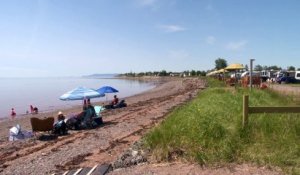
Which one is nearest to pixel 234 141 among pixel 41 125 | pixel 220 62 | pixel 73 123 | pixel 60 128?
pixel 60 128

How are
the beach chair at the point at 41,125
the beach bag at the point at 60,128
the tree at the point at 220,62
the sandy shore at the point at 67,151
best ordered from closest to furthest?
the sandy shore at the point at 67,151 → the beach chair at the point at 41,125 → the beach bag at the point at 60,128 → the tree at the point at 220,62

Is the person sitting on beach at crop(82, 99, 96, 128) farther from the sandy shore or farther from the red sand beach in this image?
the red sand beach

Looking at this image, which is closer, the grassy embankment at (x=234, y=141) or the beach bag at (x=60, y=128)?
the grassy embankment at (x=234, y=141)

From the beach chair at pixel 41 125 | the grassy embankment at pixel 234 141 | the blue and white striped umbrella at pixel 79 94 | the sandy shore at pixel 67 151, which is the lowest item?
the sandy shore at pixel 67 151

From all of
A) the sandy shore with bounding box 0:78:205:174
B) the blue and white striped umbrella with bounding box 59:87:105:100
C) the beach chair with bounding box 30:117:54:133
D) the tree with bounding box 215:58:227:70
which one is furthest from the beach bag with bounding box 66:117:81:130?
the tree with bounding box 215:58:227:70

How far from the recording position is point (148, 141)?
8789 mm

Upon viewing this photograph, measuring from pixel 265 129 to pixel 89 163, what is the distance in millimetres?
4223

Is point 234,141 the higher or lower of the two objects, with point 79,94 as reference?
lower

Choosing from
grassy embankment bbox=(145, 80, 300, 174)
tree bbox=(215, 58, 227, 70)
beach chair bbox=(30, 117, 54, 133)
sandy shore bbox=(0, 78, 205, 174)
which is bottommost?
sandy shore bbox=(0, 78, 205, 174)

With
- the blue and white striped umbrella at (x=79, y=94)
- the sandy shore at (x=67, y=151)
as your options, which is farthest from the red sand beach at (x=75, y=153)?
the blue and white striped umbrella at (x=79, y=94)

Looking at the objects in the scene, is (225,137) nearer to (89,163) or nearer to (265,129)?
(265,129)

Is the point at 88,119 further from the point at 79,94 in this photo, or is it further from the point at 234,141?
the point at 234,141

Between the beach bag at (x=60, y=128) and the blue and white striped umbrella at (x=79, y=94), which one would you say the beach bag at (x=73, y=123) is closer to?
the beach bag at (x=60, y=128)

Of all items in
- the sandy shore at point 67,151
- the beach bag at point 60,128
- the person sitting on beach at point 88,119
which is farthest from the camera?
the person sitting on beach at point 88,119
